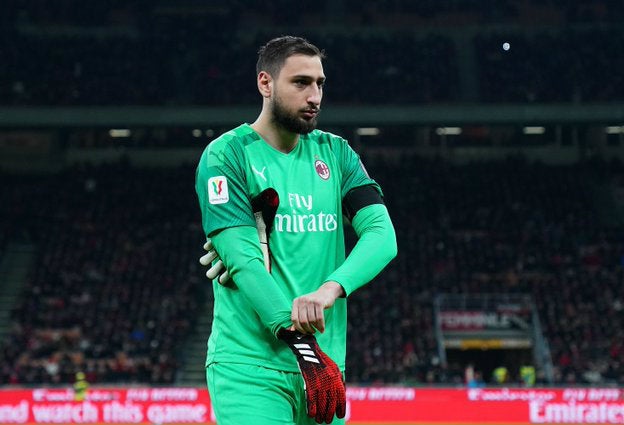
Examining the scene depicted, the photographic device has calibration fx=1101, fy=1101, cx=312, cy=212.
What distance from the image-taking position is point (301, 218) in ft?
12.7

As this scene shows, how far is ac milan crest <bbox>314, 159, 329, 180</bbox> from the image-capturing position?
157 inches

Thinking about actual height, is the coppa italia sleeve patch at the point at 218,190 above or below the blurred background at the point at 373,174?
below

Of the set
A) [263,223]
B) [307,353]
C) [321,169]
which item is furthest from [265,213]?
[307,353]

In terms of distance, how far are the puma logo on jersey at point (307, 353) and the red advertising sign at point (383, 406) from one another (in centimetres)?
1841

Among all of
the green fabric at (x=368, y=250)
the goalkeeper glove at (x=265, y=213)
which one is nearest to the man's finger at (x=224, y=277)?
the goalkeeper glove at (x=265, y=213)

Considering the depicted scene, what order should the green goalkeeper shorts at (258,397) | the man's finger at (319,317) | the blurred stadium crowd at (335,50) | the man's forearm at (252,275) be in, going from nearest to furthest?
the man's finger at (319,317), the man's forearm at (252,275), the green goalkeeper shorts at (258,397), the blurred stadium crowd at (335,50)

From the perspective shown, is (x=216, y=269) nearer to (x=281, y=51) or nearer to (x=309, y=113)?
(x=309, y=113)

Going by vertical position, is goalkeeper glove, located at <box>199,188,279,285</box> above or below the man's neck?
below

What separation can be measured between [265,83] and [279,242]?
1.86 ft

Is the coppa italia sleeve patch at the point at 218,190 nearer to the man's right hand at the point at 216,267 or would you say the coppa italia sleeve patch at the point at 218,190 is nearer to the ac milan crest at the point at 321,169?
the man's right hand at the point at 216,267

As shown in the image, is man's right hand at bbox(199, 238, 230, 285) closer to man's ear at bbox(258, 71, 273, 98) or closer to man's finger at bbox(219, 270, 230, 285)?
man's finger at bbox(219, 270, 230, 285)

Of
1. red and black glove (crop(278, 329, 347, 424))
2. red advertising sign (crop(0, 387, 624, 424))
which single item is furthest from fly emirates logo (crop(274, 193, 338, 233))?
red advertising sign (crop(0, 387, 624, 424))

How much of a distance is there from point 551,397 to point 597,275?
1113 cm

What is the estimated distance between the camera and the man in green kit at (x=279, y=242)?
145 inches
